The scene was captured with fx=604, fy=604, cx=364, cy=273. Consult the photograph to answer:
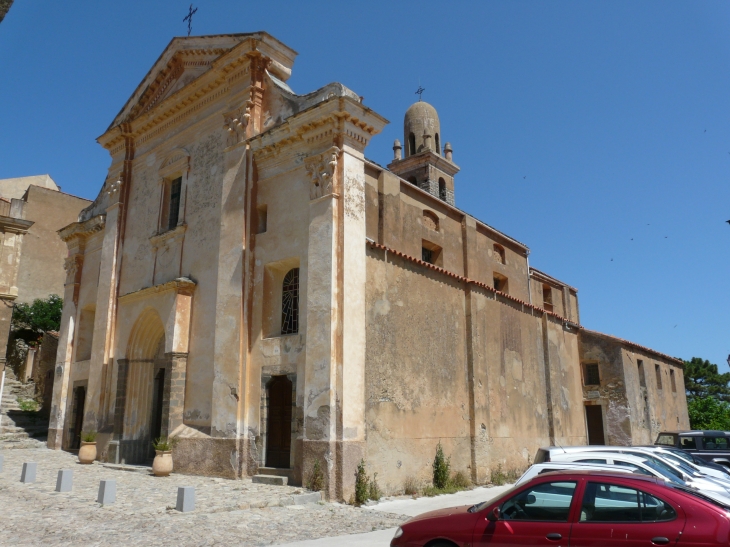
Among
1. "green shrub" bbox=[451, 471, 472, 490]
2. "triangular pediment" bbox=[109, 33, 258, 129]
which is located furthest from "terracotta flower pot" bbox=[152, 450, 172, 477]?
"triangular pediment" bbox=[109, 33, 258, 129]

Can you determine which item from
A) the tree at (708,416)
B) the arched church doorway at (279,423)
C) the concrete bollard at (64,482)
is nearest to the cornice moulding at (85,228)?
the arched church doorway at (279,423)

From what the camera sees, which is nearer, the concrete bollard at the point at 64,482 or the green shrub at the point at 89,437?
the concrete bollard at the point at 64,482

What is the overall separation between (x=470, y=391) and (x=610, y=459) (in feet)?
24.8

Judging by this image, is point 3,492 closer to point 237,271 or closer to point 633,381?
point 237,271

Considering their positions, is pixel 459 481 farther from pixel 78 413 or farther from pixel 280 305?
pixel 78 413

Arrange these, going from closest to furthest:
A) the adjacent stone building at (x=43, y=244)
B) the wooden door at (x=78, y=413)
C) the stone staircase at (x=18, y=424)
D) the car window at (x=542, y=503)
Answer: the car window at (x=542, y=503)
the wooden door at (x=78, y=413)
the stone staircase at (x=18, y=424)
the adjacent stone building at (x=43, y=244)

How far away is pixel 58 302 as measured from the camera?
33.4m

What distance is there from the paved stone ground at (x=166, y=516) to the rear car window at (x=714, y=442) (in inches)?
446

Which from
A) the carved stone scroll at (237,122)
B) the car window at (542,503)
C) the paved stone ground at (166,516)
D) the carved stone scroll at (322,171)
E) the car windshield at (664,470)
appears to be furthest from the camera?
the carved stone scroll at (237,122)

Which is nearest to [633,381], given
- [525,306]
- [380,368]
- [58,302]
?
[525,306]

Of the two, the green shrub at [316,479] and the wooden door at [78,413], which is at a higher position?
the wooden door at [78,413]

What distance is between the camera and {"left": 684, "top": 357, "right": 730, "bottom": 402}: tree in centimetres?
5122

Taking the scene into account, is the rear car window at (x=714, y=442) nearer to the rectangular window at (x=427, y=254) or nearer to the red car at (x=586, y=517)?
the rectangular window at (x=427, y=254)

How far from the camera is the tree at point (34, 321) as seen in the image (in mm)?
31938
